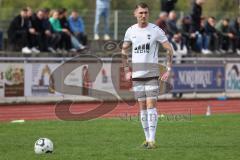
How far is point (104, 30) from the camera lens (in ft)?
105

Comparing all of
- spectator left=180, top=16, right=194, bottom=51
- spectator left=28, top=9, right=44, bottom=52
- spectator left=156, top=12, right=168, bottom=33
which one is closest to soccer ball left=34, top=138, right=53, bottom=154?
spectator left=28, top=9, right=44, bottom=52

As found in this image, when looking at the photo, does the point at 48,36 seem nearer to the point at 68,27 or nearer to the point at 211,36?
the point at 68,27

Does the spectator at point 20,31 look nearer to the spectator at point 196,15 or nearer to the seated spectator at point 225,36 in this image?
the spectator at point 196,15

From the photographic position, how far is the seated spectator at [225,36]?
3360cm

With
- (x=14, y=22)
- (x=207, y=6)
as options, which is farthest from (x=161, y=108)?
(x=207, y=6)

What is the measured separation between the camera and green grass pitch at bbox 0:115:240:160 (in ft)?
40.6

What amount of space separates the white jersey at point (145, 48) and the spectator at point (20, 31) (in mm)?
13525

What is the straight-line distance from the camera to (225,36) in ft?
110

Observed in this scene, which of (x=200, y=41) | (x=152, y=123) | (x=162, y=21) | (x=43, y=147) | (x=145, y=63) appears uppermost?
(x=162, y=21)

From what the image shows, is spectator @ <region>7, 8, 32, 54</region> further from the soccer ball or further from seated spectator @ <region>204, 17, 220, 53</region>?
the soccer ball

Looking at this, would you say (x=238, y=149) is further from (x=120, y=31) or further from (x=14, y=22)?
(x=120, y=31)

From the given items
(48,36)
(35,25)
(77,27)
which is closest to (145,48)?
(35,25)

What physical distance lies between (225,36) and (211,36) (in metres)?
1.18

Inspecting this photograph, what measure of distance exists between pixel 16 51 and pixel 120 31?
6.25 meters
